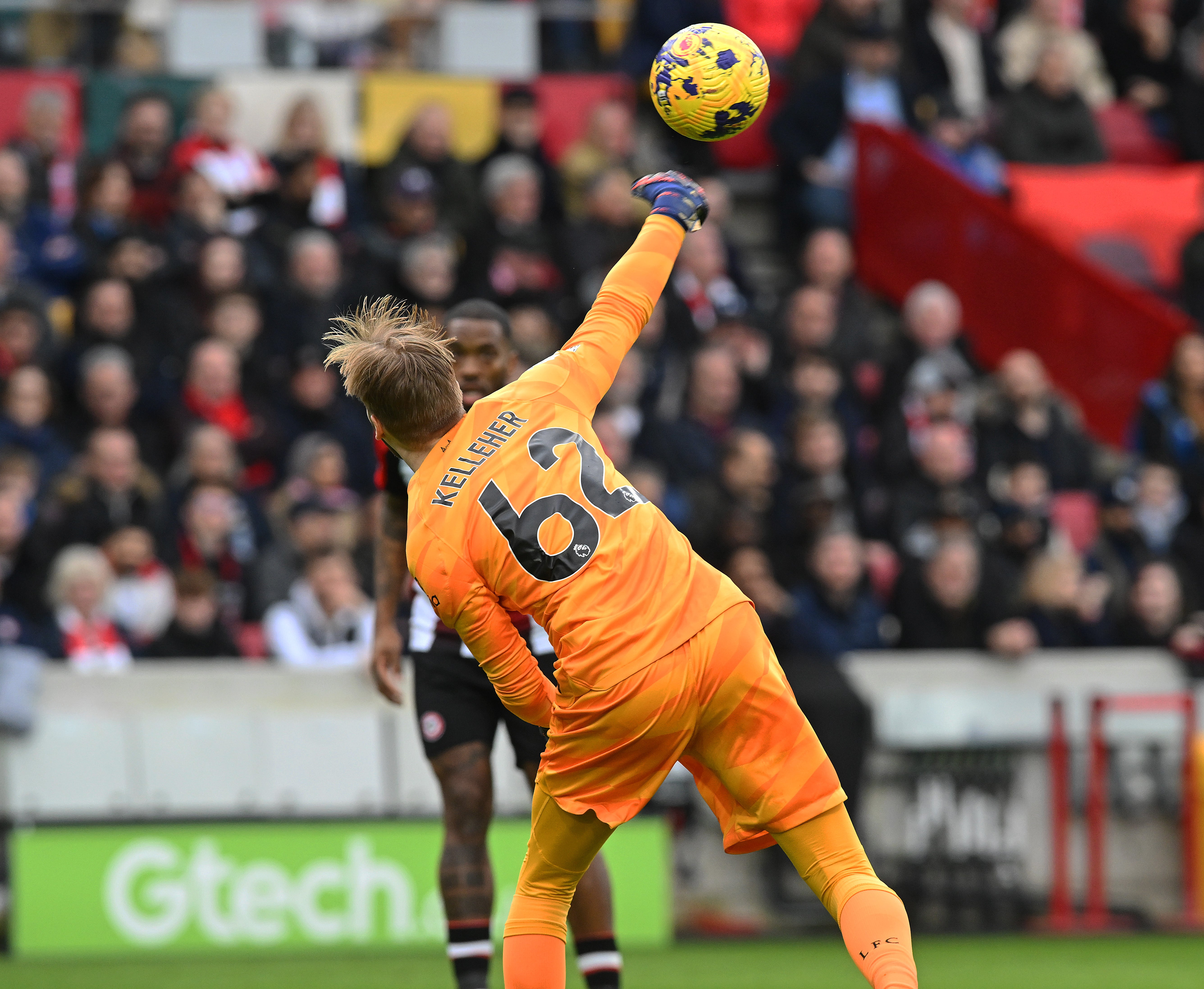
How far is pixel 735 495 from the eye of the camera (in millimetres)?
11297

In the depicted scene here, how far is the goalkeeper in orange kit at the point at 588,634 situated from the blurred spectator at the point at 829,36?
399 inches

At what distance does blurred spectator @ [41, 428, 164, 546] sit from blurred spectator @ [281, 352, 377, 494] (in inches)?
44.3

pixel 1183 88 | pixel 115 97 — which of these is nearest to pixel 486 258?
pixel 115 97

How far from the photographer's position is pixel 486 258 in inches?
505

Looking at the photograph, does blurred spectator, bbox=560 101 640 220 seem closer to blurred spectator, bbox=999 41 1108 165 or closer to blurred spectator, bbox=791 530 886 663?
blurred spectator, bbox=999 41 1108 165

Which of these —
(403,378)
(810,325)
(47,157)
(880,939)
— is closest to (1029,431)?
(810,325)

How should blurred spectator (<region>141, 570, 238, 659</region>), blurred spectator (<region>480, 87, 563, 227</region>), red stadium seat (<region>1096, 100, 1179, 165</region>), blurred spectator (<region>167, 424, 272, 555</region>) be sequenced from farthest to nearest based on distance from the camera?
red stadium seat (<region>1096, 100, 1179, 165</region>)
blurred spectator (<region>480, 87, 563, 227</region>)
blurred spectator (<region>167, 424, 272, 555</region>)
blurred spectator (<region>141, 570, 238, 659</region>)

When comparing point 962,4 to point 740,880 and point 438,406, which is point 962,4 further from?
point 438,406

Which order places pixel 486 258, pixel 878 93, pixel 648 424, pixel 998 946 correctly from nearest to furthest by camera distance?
pixel 998 946, pixel 648 424, pixel 486 258, pixel 878 93

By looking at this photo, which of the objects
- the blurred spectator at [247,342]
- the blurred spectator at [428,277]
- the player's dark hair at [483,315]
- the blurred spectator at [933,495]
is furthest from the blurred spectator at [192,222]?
the player's dark hair at [483,315]

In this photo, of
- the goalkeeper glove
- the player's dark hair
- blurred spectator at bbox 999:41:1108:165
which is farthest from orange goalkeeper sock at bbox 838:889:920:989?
blurred spectator at bbox 999:41:1108:165

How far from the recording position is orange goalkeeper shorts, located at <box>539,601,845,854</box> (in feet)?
15.7

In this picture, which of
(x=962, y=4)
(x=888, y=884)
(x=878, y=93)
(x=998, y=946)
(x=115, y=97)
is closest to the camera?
(x=998, y=946)

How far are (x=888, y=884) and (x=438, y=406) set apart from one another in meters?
6.41
